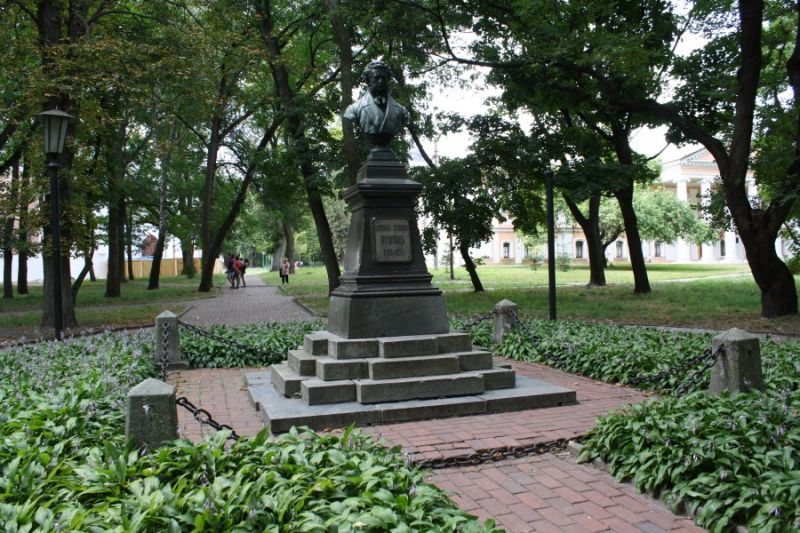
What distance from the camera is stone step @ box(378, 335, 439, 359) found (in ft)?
22.2

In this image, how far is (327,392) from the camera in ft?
20.5

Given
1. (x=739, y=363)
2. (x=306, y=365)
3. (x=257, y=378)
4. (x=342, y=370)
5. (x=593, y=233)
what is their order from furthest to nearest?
(x=593, y=233) < (x=257, y=378) < (x=306, y=365) < (x=342, y=370) < (x=739, y=363)

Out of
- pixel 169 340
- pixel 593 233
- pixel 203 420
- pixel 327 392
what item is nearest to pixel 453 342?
pixel 327 392

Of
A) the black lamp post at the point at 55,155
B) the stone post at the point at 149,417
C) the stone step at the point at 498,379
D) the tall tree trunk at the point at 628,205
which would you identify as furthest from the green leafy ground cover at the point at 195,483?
the tall tree trunk at the point at 628,205

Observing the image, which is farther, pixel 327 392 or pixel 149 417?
pixel 327 392

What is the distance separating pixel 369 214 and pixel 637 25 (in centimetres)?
1238

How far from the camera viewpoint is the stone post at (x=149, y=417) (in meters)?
4.04

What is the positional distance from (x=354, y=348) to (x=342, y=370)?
33 centimetres

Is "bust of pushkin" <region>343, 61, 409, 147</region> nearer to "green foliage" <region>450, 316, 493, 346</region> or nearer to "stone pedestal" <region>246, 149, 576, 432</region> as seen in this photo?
"stone pedestal" <region>246, 149, 576, 432</region>

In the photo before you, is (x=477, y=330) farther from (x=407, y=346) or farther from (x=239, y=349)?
(x=407, y=346)

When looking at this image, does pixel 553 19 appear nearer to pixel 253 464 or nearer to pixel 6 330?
pixel 253 464

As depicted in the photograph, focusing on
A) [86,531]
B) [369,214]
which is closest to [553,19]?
[369,214]

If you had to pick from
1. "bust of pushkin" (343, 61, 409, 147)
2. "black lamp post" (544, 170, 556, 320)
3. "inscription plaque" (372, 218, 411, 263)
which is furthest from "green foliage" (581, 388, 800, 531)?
"black lamp post" (544, 170, 556, 320)

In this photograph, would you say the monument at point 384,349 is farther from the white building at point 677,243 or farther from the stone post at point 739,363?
the white building at point 677,243
